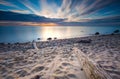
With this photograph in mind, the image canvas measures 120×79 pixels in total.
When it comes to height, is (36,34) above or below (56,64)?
above

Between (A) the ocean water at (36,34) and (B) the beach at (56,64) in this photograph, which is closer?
(B) the beach at (56,64)

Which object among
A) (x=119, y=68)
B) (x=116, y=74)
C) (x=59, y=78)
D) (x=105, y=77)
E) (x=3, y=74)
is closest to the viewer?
(x=105, y=77)

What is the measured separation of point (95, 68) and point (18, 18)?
108 meters

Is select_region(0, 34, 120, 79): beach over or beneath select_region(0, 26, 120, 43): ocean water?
beneath

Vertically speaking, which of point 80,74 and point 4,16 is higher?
point 4,16

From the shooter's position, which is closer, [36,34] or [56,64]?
[56,64]

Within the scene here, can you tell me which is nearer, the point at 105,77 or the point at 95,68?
the point at 105,77

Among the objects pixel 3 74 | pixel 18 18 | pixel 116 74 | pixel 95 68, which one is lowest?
pixel 116 74

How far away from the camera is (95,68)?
2.25m

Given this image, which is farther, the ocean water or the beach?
the ocean water

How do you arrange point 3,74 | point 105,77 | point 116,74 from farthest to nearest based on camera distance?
point 3,74 → point 116,74 → point 105,77

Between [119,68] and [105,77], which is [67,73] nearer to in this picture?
[105,77]

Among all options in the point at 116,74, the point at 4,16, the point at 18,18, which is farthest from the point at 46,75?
the point at 4,16

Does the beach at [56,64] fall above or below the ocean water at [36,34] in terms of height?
below
